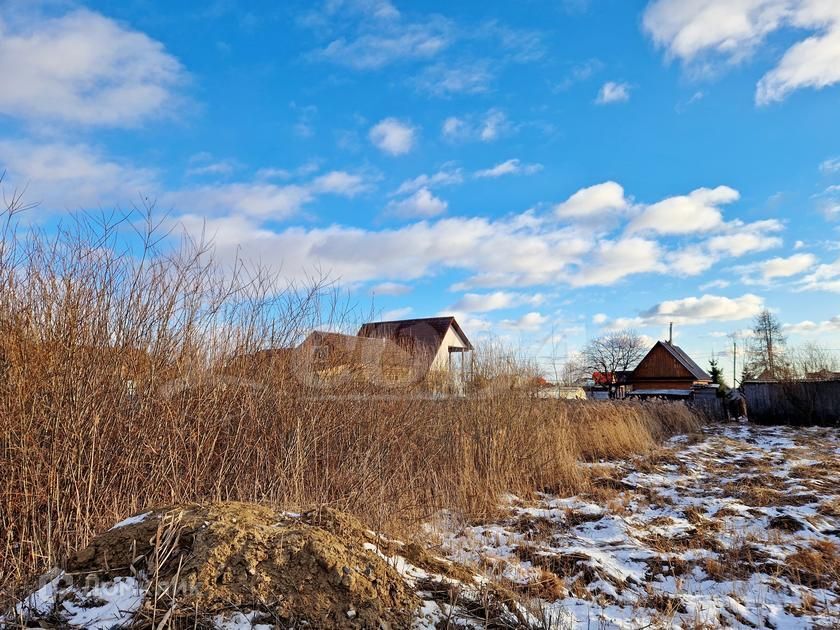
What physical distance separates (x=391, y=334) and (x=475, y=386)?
1.51 m

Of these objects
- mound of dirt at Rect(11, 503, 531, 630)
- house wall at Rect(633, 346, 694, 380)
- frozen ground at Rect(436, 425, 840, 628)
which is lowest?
frozen ground at Rect(436, 425, 840, 628)

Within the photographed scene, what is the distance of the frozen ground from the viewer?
3.38 m

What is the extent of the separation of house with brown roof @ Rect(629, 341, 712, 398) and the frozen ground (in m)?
28.9

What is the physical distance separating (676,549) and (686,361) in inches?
1364

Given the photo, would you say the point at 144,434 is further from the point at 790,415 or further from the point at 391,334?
the point at 790,415

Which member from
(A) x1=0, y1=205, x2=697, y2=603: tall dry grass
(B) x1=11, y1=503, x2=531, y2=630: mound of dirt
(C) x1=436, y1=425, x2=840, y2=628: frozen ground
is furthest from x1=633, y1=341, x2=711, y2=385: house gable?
(B) x1=11, y1=503, x2=531, y2=630: mound of dirt

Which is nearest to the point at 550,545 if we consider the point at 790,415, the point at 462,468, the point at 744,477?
the point at 462,468

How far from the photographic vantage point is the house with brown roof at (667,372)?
35.2 metres

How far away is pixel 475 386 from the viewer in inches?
319

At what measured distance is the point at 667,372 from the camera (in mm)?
36375

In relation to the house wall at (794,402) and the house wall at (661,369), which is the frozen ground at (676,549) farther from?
the house wall at (661,369)

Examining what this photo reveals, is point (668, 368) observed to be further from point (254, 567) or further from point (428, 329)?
point (254, 567)

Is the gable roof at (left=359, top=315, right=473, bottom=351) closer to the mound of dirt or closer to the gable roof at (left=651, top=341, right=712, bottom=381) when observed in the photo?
the mound of dirt

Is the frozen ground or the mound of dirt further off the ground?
the mound of dirt
